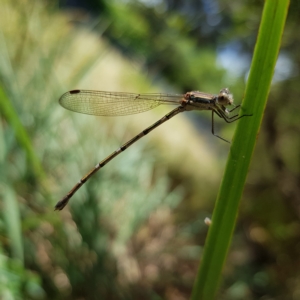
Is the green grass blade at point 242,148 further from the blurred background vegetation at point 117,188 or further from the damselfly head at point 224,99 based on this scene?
the damselfly head at point 224,99

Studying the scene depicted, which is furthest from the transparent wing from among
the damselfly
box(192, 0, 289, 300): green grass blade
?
box(192, 0, 289, 300): green grass blade

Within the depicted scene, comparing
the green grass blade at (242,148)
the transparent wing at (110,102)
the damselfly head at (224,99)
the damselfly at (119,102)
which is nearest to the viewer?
the green grass blade at (242,148)

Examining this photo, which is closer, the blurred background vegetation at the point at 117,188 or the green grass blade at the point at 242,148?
the green grass blade at the point at 242,148

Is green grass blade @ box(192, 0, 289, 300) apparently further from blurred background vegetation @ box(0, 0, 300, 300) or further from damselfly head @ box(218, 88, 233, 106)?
damselfly head @ box(218, 88, 233, 106)

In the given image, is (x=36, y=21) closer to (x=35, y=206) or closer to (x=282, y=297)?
(x=35, y=206)

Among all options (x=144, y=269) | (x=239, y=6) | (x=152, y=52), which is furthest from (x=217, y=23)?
(x=144, y=269)

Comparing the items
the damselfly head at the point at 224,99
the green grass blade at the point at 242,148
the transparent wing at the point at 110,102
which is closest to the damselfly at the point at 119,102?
the transparent wing at the point at 110,102

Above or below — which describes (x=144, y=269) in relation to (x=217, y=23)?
below

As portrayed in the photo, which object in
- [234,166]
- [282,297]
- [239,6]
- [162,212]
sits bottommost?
[234,166]
